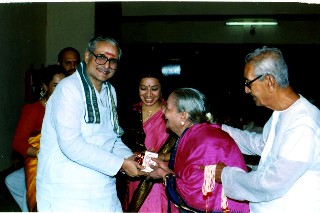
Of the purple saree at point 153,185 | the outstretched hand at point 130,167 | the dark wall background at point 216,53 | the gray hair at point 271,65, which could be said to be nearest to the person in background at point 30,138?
the purple saree at point 153,185

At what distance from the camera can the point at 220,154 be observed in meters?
2.45

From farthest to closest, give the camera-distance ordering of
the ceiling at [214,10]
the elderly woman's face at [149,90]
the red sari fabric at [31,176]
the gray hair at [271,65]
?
the ceiling at [214,10] < the elderly woman's face at [149,90] < the red sari fabric at [31,176] < the gray hair at [271,65]

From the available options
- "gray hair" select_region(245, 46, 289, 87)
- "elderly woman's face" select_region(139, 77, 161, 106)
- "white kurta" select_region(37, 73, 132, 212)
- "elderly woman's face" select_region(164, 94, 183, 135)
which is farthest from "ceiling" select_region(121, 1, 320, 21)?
"white kurta" select_region(37, 73, 132, 212)

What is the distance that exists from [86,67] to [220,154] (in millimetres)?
1012

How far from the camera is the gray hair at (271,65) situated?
2180 millimetres

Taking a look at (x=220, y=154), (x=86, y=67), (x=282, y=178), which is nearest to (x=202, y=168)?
(x=220, y=154)

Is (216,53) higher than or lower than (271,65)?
higher

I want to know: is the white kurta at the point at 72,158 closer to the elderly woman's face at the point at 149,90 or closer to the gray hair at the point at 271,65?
the gray hair at the point at 271,65

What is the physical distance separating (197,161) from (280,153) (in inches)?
22.5

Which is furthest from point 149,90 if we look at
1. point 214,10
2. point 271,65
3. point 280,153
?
point 214,10

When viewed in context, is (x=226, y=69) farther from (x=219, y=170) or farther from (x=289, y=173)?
(x=289, y=173)

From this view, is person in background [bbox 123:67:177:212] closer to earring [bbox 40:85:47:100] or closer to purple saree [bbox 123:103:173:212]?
purple saree [bbox 123:103:173:212]

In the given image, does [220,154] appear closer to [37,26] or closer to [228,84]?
[37,26]

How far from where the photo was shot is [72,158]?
230cm
